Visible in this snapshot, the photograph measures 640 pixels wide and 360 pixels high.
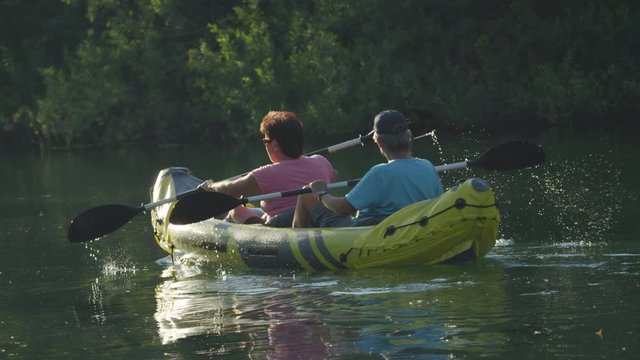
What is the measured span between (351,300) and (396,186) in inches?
43.1

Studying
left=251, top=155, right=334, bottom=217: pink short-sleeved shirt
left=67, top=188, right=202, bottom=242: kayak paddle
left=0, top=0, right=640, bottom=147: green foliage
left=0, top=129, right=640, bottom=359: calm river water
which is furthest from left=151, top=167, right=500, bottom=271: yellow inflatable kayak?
left=0, top=0, right=640, bottom=147: green foliage

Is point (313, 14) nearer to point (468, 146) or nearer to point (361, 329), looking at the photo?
point (468, 146)

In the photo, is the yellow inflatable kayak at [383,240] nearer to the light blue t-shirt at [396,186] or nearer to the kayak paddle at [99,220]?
the light blue t-shirt at [396,186]

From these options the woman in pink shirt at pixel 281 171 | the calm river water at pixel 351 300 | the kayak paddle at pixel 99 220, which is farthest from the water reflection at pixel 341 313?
the kayak paddle at pixel 99 220

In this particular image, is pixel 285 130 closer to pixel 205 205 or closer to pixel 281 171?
pixel 281 171

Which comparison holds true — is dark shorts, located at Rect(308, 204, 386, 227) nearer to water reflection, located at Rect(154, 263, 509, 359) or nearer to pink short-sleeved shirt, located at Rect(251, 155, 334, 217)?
pink short-sleeved shirt, located at Rect(251, 155, 334, 217)

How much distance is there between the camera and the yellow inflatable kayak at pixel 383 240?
9.31 m

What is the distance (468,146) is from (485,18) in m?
6.22

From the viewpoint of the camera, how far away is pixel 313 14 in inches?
1246

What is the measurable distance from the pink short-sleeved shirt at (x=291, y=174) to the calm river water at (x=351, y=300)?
644mm

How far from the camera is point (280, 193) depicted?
10.3 metres

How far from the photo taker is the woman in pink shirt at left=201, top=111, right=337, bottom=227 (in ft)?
33.8

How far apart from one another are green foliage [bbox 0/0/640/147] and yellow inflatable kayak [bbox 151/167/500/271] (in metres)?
16.2

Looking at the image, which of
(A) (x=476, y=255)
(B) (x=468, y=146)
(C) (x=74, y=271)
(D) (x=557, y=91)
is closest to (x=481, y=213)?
(A) (x=476, y=255)
